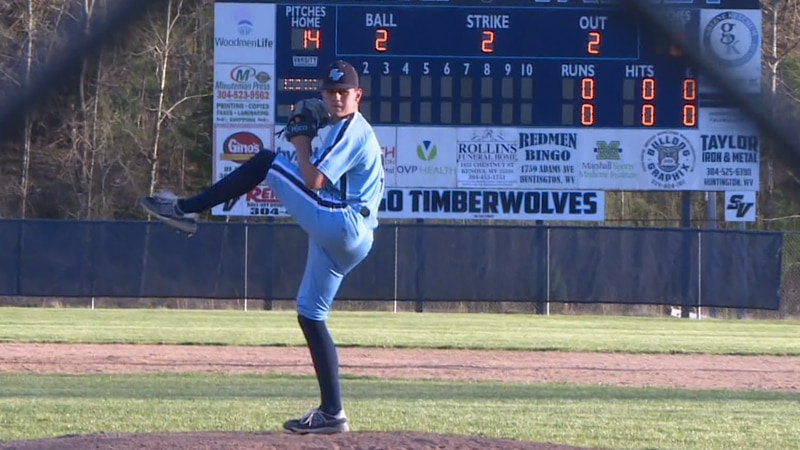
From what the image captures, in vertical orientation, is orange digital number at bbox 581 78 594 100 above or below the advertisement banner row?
above

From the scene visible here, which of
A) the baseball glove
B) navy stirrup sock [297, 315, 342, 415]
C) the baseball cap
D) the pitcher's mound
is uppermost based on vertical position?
the baseball cap

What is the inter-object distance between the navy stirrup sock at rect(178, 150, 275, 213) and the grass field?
234cm

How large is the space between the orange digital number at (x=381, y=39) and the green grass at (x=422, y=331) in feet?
13.1

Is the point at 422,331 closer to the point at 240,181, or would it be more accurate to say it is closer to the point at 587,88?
the point at 587,88

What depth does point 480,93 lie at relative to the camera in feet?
57.3

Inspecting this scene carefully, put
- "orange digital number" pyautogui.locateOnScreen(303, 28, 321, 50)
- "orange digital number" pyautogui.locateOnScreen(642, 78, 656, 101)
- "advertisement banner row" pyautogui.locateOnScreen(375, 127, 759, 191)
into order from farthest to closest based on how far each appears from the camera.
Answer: "advertisement banner row" pyautogui.locateOnScreen(375, 127, 759, 191) → "orange digital number" pyautogui.locateOnScreen(642, 78, 656, 101) → "orange digital number" pyautogui.locateOnScreen(303, 28, 321, 50)

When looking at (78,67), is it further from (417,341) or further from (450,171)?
(450,171)

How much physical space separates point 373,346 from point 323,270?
8.88 meters

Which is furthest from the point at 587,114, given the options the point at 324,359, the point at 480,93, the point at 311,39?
the point at 324,359

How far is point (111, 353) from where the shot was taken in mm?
12305

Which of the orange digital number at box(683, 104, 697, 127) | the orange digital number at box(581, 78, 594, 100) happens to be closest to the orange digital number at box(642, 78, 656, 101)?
the orange digital number at box(683, 104, 697, 127)

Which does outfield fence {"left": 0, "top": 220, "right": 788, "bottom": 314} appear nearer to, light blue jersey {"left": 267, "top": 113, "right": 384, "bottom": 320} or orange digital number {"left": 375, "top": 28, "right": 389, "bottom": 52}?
orange digital number {"left": 375, "top": 28, "right": 389, "bottom": 52}

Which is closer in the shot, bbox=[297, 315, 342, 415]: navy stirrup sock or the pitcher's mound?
the pitcher's mound

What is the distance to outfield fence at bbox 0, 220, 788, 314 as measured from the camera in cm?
2017
